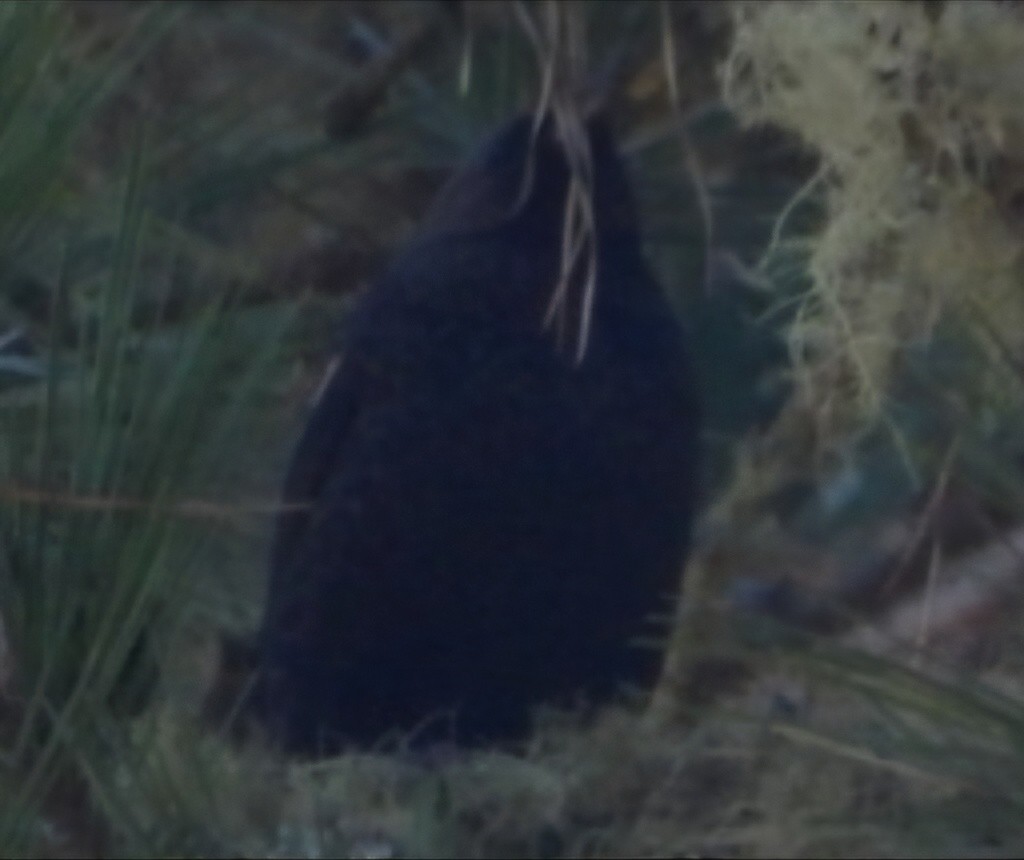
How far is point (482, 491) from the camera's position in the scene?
202cm

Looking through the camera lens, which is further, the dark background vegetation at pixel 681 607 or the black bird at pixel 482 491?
the black bird at pixel 482 491

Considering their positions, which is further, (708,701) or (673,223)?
(673,223)

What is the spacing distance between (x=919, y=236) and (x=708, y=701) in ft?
1.65

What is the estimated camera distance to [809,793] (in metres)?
1.15

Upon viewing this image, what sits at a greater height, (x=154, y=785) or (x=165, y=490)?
(x=165, y=490)

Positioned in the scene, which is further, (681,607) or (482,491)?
(482,491)

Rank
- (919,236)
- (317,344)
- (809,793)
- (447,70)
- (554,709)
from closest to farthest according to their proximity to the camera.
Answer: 1. (809,793)
2. (919,236)
3. (554,709)
4. (317,344)
5. (447,70)

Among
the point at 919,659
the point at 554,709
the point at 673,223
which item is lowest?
the point at 554,709

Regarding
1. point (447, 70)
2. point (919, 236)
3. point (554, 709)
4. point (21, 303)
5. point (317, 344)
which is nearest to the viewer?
point (919, 236)

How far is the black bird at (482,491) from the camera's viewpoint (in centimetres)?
202

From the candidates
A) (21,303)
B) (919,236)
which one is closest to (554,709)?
(21,303)

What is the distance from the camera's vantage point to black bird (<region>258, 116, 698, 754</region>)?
2021 mm

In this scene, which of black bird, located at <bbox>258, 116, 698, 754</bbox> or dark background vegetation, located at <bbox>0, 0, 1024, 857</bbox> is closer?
dark background vegetation, located at <bbox>0, 0, 1024, 857</bbox>

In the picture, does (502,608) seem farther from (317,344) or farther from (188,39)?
(188,39)
